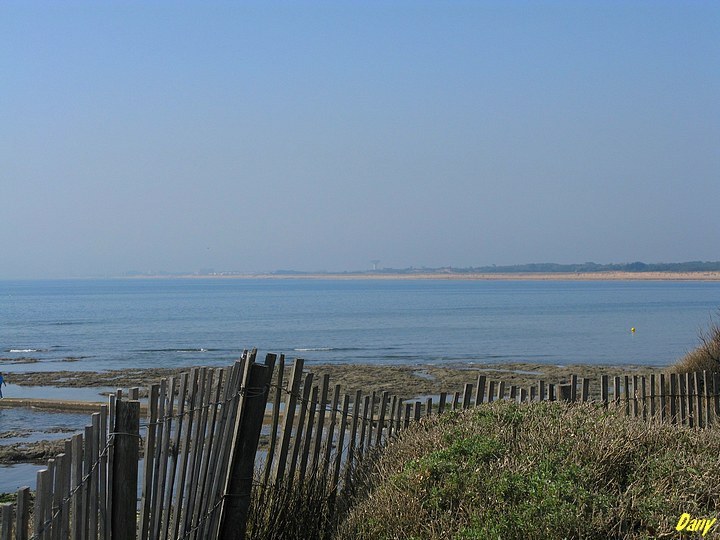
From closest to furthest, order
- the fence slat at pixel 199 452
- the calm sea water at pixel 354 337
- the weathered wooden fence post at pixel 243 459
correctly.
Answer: the fence slat at pixel 199 452
the weathered wooden fence post at pixel 243 459
the calm sea water at pixel 354 337

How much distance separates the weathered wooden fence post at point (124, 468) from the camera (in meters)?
4.56

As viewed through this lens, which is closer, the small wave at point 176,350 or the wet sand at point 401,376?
the wet sand at point 401,376

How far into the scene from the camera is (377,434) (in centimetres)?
836

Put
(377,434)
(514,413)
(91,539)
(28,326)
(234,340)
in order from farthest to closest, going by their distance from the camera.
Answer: (28,326)
(234,340)
(377,434)
(514,413)
(91,539)

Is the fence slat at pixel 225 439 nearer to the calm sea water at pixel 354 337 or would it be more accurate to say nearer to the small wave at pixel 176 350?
the calm sea water at pixel 354 337

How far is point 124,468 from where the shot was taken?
4.62m

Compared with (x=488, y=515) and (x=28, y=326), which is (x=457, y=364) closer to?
(x=488, y=515)

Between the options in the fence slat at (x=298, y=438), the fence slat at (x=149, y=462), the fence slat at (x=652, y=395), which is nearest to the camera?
the fence slat at (x=149, y=462)

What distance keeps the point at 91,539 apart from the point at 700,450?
4.50 meters

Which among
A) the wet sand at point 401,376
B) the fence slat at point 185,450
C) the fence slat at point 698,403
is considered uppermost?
the fence slat at point 185,450

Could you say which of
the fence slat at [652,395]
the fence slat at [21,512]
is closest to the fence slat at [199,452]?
the fence slat at [21,512]

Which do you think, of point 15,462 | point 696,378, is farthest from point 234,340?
point 696,378

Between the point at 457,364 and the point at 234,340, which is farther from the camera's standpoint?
the point at 234,340

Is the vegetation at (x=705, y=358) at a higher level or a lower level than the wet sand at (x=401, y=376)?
higher
